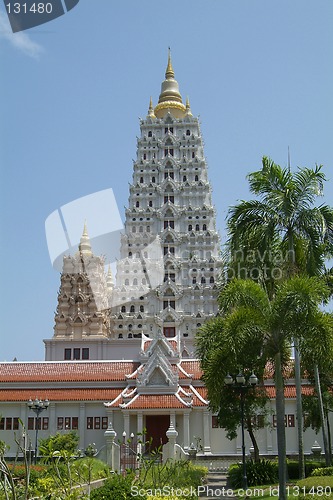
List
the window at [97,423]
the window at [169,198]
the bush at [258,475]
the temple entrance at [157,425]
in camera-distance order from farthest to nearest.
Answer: the window at [169,198] < the window at [97,423] < the temple entrance at [157,425] < the bush at [258,475]

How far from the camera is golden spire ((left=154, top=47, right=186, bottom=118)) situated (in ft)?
270

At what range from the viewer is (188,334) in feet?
235

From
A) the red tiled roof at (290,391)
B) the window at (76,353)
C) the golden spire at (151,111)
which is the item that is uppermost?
the golden spire at (151,111)

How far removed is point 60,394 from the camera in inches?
1845

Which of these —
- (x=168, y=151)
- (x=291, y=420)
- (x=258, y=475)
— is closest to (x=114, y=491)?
(x=258, y=475)

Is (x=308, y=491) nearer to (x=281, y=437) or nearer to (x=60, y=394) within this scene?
(x=281, y=437)

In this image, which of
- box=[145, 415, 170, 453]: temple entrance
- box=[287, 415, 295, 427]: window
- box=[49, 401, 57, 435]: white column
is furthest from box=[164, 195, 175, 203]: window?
box=[287, 415, 295, 427]: window

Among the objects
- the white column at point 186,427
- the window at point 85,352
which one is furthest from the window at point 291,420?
the window at point 85,352

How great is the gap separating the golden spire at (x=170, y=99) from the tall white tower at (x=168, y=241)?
1003 millimetres

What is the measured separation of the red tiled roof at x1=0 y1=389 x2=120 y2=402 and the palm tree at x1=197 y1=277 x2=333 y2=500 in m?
22.7

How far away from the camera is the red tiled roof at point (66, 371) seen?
48.1 m
